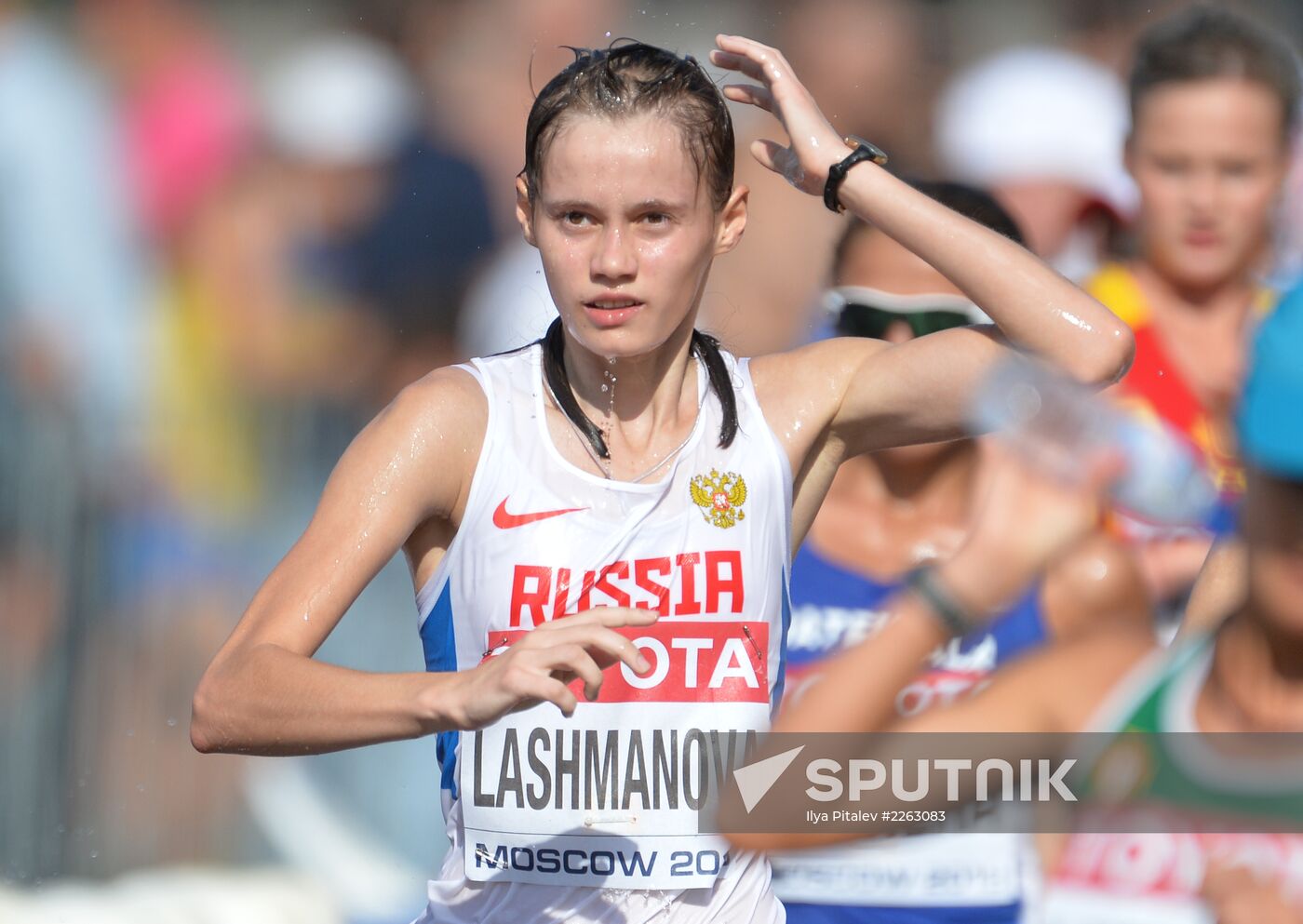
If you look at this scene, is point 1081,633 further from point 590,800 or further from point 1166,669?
point 590,800

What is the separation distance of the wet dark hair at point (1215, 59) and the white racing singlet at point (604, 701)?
7.69 ft

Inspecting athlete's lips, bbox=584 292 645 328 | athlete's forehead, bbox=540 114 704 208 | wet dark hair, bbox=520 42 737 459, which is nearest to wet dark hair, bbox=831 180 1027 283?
wet dark hair, bbox=520 42 737 459

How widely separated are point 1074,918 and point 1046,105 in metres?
3.44

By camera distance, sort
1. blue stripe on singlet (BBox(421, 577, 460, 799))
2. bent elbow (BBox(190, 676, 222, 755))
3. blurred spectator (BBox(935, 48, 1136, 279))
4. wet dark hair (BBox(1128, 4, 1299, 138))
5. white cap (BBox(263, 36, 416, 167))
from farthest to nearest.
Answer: white cap (BBox(263, 36, 416, 167)) → blurred spectator (BBox(935, 48, 1136, 279)) → wet dark hair (BBox(1128, 4, 1299, 138)) → blue stripe on singlet (BBox(421, 577, 460, 799)) → bent elbow (BBox(190, 676, 222, 755))

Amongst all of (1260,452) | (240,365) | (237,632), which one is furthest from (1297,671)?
(240,365)

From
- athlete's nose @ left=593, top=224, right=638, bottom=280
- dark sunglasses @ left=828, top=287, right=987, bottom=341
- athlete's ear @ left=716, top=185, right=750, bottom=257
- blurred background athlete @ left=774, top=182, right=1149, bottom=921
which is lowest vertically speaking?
blurred background athlete @ left=774, top=182, right=1149, bottom=921

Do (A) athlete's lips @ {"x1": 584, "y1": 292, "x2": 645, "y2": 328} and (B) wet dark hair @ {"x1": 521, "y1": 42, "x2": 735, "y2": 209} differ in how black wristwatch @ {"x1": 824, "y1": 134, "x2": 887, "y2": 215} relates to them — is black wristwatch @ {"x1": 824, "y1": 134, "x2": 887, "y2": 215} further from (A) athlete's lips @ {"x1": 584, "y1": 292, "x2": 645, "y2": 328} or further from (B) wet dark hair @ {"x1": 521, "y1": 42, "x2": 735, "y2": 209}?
(A) athlete's lips @ {"x1": 584, "y1": 292, "x2": 645, "y2": 328}

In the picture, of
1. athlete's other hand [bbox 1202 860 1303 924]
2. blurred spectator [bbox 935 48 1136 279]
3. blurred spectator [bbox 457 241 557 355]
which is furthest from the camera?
blurred spectator [bbox 935 48 1136 279]

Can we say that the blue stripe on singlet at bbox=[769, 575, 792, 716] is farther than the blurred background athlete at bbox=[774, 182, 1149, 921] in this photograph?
No

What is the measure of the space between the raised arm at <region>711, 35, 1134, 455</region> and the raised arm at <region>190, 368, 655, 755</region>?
0.58 metres

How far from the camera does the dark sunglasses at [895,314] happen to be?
3.67 meters

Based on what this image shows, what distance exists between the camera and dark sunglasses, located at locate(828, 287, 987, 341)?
3672 mm

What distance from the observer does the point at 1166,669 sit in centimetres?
173

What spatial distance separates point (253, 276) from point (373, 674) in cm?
286
